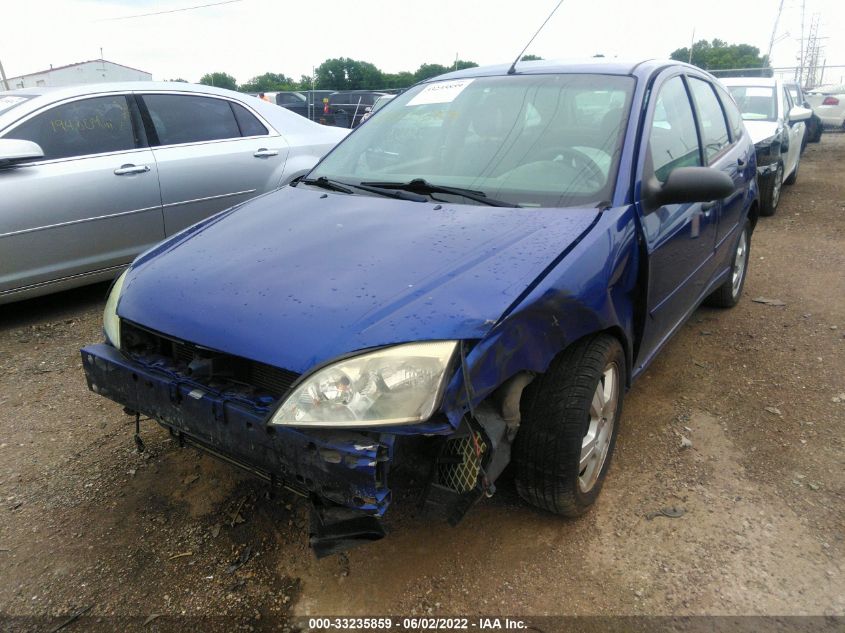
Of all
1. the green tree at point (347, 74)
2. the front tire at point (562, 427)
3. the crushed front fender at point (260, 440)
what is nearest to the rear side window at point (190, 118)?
the crushed front fender at point (260, 440)

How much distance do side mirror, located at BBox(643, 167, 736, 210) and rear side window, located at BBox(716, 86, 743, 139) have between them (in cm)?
179

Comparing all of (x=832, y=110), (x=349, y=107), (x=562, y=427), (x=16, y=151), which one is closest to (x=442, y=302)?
(x=562, y=427)

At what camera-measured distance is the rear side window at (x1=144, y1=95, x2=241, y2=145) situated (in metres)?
4.83

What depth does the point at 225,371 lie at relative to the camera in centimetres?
199

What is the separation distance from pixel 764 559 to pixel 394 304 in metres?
1.59

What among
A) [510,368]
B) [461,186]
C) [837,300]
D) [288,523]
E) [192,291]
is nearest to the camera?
[510,368]

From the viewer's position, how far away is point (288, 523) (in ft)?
7.86

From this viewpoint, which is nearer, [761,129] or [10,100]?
[10,100]

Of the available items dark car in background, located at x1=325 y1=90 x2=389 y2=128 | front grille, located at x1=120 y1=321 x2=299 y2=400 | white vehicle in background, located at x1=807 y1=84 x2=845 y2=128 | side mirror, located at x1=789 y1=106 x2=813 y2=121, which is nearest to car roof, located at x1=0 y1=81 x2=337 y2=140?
front grille, located at x1=120 y1=321 x2=299 y2=400

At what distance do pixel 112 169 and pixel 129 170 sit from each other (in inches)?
4.4

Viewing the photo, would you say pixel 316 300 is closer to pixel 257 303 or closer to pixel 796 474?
pixel 257 303

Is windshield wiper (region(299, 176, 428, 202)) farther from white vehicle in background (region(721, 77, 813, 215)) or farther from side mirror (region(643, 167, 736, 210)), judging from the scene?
white vehicle in background (region(721, 77, 813, 215))

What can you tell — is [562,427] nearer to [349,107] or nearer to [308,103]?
[349,107]

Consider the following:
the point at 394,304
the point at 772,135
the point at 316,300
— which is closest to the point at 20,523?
the point at 316,300
